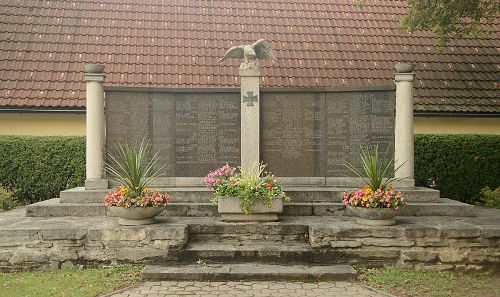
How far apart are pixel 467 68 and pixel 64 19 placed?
12.0 metres

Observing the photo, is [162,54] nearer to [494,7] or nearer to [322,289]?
[494,7]

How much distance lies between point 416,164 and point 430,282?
5.84 metres

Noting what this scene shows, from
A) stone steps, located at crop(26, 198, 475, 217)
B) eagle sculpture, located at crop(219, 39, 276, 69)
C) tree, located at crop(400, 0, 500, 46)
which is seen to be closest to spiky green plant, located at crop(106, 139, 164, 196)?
stone steps, located at crop(26, 198, 475, 217)

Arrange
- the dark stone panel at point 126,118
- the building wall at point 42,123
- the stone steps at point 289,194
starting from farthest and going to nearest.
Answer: the building wall at point 42,123, the dark stone panel at point 126,118, the stone steps at point 289,194

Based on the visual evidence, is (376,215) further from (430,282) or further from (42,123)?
(42,123)

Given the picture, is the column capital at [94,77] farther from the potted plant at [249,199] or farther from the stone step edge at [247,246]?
the stone step edge at [247,246]

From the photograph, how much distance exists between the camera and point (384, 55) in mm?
14609

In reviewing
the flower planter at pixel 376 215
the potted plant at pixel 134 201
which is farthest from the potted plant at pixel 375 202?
the potted plant at pixel 134 201

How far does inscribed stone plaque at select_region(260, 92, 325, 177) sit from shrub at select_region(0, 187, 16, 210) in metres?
5.80

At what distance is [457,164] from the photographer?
12.2 m

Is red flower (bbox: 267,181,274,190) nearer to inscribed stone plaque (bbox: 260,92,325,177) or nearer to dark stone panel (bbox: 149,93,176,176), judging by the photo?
inscribed stone plaque (bbox: 260,92,325,177)

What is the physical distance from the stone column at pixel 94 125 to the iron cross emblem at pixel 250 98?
2.64 meters

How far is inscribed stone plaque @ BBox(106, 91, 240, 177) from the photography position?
30.7ft

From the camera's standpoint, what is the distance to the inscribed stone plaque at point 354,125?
30.7 ft
